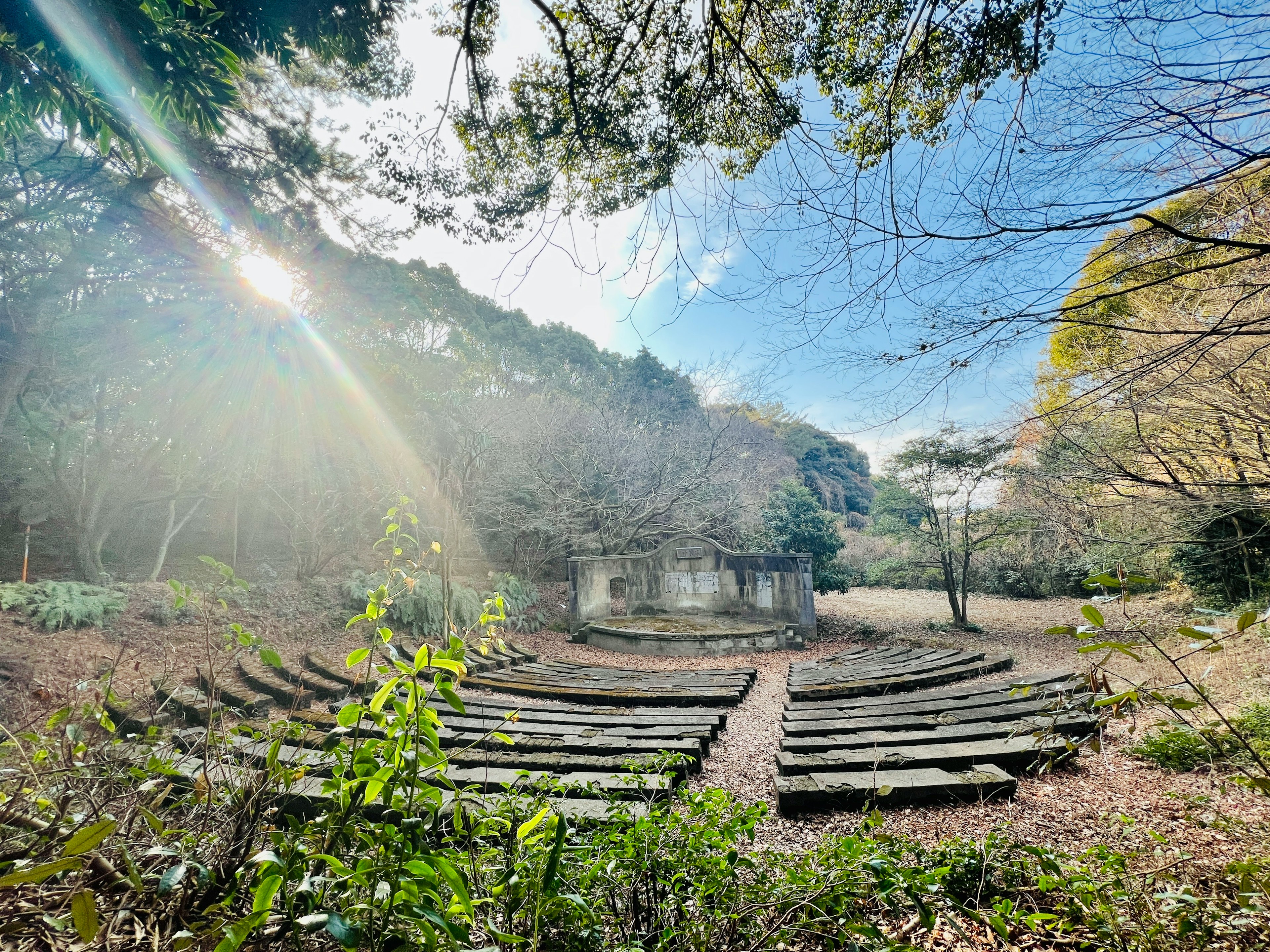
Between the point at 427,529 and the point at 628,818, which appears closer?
the point at 628,818

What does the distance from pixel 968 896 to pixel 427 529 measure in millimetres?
12306

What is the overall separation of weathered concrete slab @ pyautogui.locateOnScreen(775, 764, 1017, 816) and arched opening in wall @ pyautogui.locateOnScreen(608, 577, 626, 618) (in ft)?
34.2

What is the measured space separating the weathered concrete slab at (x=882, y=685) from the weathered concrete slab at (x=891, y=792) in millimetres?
2814

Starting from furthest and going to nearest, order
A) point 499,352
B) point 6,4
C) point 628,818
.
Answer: point 499,352 < point 6,4 < point 628,818

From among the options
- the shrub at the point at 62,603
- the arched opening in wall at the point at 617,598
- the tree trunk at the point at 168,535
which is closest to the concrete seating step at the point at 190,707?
the shrub at the point at 62,603

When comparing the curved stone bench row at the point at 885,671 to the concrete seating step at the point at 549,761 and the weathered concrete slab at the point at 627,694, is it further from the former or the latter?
the concrete seating step at the point at 549,761

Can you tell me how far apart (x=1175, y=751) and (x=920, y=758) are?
2.05m

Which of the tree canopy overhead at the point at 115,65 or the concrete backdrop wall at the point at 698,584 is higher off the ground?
the tree canopy overhead at the point at 115,65

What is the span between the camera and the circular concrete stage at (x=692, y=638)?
1069 cm

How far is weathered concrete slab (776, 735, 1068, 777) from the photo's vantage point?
3.37m

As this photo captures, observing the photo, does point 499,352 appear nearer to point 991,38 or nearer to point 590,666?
point 590,666

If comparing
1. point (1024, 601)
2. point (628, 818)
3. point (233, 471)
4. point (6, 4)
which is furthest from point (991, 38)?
point (1024, 601)

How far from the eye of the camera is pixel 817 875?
1.67 m

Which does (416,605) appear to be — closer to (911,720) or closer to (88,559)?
(88,559)
